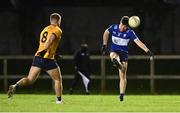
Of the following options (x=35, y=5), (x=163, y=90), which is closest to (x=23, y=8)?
(x=35, y=5)

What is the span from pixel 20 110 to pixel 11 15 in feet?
93.2

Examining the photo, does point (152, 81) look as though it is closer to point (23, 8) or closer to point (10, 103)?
point (10, 103)

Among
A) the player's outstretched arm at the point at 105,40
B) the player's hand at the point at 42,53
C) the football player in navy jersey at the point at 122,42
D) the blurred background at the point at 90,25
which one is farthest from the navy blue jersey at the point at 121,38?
the blurred background at the point at 90,25

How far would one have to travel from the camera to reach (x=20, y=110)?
49.3ft

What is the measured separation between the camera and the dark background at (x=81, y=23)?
133 ft

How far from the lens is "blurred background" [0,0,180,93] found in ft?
124

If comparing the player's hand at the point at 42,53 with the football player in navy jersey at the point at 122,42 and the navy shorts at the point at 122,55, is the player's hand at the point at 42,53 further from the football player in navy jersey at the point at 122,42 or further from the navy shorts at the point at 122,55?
the navy shorts at the point at 122,55

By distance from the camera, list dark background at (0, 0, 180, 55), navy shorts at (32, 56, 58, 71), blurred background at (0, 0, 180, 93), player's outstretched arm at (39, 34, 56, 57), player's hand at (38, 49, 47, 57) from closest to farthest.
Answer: player's outstretched arm at (39, 34, 56, 57)
player's hand at (38, 49, 47, 57)
navy shorts at (32, 56, 58, 71)
blurred background at (0, 0, 180, 93)
dark background at (0, 0, 180, 55)

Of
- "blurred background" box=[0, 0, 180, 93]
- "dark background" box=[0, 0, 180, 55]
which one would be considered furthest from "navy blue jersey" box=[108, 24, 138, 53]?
"dark background" box=[0, 0, 180, 55]

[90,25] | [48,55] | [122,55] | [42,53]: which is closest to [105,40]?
[122,55]

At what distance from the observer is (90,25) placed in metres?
44.2

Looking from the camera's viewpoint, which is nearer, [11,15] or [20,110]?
[20,110]

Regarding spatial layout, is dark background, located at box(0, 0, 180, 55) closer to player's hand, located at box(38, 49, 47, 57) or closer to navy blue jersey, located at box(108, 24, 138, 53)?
navy blue jersey, located at box(108, 24, 138, 53)

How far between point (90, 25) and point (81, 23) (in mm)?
543
